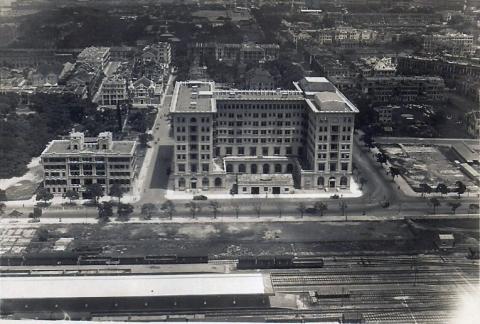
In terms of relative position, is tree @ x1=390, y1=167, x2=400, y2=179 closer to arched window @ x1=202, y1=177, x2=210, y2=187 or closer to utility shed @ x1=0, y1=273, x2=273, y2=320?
arched window @ x1=202, y1=177, x2=210, y2=187

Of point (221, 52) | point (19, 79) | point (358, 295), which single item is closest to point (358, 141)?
point (221, 52)

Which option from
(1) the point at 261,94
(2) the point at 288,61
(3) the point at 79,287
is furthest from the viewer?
(2) the point at 288,61

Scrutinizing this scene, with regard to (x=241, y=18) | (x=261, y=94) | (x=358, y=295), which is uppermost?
(x=241, y=18)

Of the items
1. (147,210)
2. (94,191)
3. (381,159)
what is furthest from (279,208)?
(94,191)

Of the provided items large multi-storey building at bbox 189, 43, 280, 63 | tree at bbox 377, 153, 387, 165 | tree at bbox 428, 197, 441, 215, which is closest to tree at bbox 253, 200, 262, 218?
tree at bbox 428, 197, 441, 215

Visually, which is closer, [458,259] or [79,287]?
[79,287]

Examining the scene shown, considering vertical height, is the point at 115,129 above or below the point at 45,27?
below

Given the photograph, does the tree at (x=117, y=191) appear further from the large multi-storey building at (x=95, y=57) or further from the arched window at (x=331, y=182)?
the large multi-storey building at (x=95, y=57)

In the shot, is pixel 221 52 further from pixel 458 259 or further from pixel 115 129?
pixel 458 259
